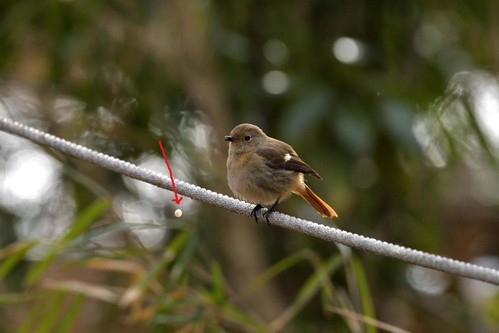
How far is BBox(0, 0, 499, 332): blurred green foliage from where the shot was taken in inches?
199

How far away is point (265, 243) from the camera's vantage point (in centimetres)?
581

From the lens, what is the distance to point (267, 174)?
361cm

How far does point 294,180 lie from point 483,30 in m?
2.58

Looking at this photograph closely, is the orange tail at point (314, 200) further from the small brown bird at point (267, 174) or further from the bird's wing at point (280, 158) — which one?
the bird's wing at point (280, 158)

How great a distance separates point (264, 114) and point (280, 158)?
5.87 feet

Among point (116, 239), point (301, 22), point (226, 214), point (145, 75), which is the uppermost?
point (301, 22)

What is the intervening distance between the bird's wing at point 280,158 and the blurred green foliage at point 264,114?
3.33 ft

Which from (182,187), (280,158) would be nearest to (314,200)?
(280,158)

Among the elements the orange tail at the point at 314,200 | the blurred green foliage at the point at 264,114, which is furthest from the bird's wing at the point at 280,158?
the blurred green foliage at the point at 264,114

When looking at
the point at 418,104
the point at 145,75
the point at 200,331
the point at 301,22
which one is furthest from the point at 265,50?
the point at 200,331

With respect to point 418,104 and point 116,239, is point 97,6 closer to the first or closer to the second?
point 116,239

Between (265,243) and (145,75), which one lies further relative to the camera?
(265,243)

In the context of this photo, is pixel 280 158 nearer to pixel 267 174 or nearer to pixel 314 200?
pixel 267 174

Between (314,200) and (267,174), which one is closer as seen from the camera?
(267,174)
